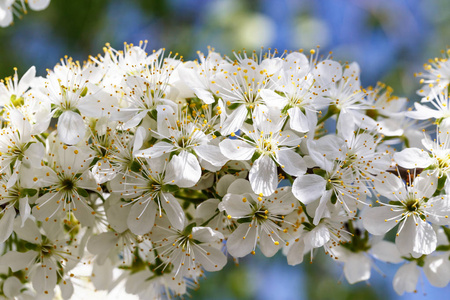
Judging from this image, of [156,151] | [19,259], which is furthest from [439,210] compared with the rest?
[19,259]

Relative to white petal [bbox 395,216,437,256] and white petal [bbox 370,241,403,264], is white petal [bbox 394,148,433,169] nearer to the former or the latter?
white petal [bbox 395,216,437,256]

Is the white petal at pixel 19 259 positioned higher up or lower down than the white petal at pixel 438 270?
higher up

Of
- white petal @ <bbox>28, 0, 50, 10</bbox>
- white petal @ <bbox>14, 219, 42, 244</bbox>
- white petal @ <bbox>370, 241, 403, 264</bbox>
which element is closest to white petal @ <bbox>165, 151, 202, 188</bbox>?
white petal @ <bbox>14, 219, 42, 244</bbox>

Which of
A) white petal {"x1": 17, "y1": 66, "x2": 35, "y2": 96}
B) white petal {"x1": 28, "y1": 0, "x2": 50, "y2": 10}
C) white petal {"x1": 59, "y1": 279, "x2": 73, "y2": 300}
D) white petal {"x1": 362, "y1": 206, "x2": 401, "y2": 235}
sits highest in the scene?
white petal {"x1": 28, "y1": 0, "x2": 50, "y2": 10}

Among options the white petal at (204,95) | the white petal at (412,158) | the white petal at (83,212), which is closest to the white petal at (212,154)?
the white petal at (204,95)

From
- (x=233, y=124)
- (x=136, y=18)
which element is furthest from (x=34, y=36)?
(x=233, y=124)

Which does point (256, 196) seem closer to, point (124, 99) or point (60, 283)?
point (124, 99)

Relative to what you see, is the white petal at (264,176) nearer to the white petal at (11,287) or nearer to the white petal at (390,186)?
the white petal at (390,186)
